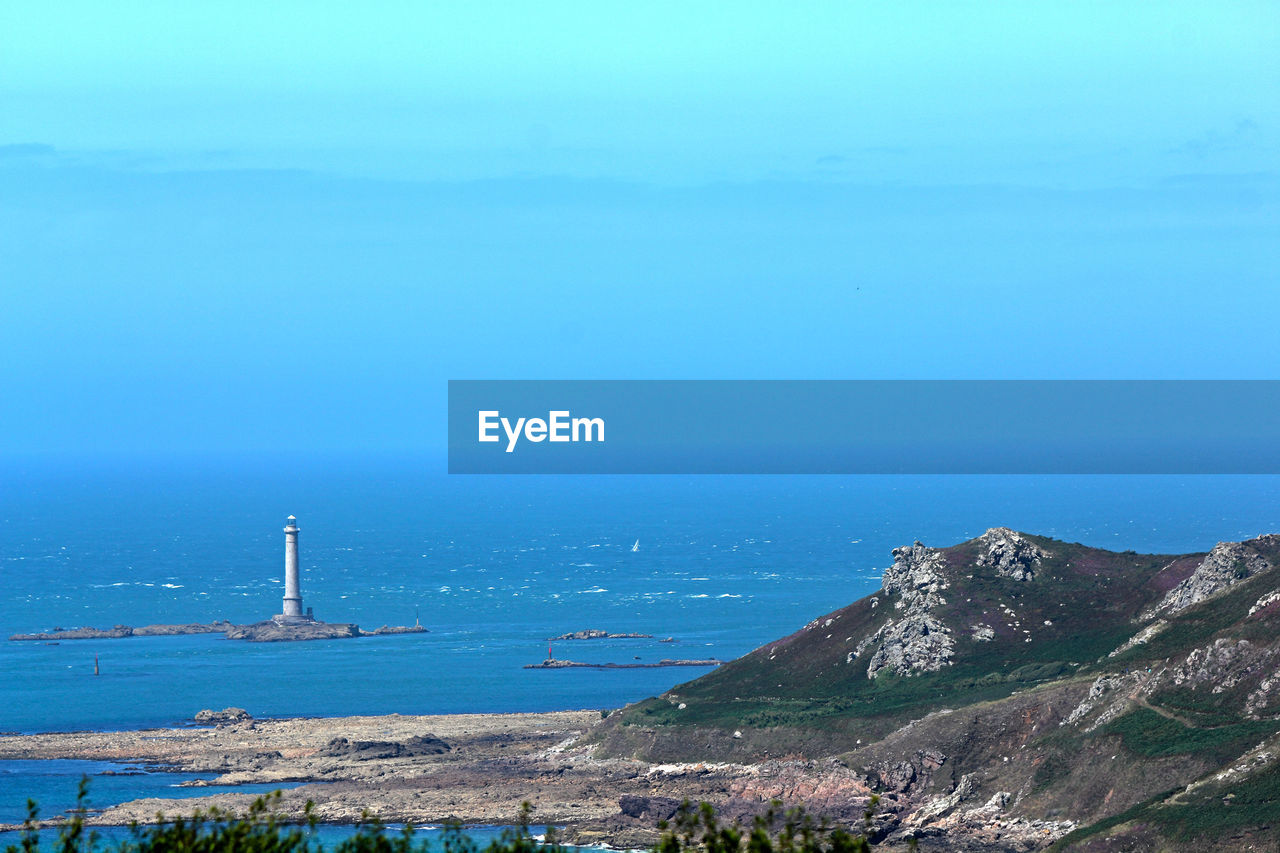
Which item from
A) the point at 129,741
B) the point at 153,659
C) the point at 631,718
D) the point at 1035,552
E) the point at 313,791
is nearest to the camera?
the point at 313,791

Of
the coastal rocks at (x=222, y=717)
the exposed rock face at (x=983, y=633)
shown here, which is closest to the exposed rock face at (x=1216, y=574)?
the exposed rock face at (x=983, y=633)

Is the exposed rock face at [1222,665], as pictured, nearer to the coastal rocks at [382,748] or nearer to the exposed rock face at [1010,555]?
the exposed rock face at [1010,555]

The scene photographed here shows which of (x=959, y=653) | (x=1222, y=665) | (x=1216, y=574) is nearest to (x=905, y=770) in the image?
(x=1222, y=665)

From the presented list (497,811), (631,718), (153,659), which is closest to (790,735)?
(631,718)

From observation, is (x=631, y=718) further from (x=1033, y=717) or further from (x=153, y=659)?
(x=153, y=659)

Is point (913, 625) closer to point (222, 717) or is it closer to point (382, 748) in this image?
point (382, 748)

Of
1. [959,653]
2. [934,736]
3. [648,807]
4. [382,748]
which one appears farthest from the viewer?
[959,653]
